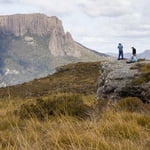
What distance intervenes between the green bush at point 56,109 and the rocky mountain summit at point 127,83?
2.58 metres

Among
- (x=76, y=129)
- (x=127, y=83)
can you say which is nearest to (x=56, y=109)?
(x=76, y=129)

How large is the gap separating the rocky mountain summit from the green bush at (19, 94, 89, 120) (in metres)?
2.58

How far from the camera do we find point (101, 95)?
596 inches

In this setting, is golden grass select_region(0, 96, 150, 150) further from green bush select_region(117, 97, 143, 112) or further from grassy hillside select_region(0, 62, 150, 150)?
green bush select_region(117, 97, 143, 112)

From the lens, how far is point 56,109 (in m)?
10.6

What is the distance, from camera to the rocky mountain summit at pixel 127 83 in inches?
517

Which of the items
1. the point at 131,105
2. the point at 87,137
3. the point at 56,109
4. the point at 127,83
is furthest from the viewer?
Answer: the point at 127,83

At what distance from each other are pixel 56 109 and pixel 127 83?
3.95m

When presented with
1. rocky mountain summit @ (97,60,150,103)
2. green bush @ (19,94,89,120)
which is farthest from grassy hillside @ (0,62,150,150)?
rocky mountain summit @ (97,60,150,103)

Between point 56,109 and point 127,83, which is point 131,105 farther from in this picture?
point 127,83

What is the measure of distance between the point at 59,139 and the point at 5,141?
1.03m

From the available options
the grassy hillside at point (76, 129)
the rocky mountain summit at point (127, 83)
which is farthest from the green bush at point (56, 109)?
the rocky mountain summit at point (127, 83)

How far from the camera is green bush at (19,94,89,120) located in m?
10.2

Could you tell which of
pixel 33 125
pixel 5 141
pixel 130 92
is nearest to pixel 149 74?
pixel 130 92
